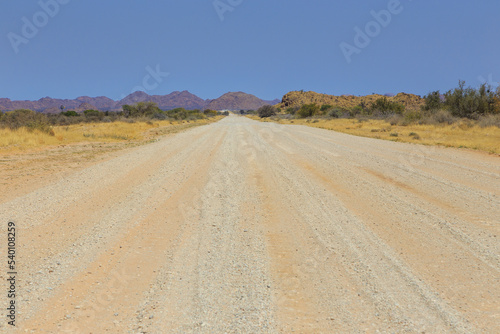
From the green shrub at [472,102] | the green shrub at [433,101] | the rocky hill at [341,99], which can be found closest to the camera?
the green shrub at [472,102]

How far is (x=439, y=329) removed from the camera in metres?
2.41

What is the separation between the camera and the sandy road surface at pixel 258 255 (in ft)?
8.34

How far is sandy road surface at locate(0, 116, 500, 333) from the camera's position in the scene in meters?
2.54

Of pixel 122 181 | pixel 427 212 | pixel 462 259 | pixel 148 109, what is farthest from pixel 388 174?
pixel 148 109

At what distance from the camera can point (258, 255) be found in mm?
3633

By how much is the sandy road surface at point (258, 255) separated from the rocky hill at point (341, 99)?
91.9 meters

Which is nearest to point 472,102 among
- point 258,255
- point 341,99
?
point 258,255

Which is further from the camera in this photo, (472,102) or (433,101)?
(433,101)

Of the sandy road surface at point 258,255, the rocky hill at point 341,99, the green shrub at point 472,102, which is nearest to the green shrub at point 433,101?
the green shrub at point 472,102

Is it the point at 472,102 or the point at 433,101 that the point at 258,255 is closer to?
the point at 472,102

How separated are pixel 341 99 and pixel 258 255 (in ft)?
411

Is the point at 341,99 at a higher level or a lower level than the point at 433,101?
higher

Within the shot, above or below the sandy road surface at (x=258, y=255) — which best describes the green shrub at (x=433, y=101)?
above

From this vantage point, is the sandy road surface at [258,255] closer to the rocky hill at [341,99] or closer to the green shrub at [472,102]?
the green shrub at [472,102]
